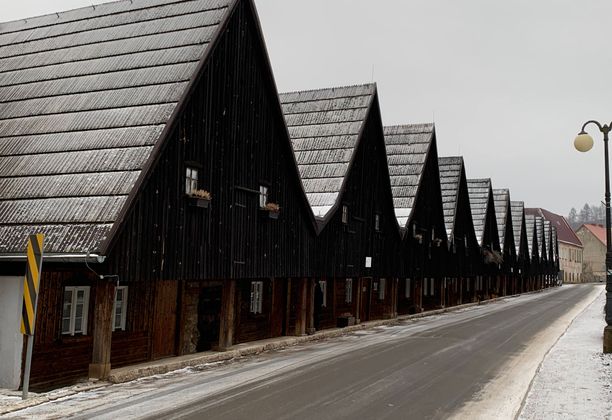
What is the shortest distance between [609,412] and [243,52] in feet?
44.1

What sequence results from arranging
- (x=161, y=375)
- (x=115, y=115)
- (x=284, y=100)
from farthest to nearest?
(x=284, y=100)
(x=115, y=115)
(x=161, y=375)

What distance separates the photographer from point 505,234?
207ft

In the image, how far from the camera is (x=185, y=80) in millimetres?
14992

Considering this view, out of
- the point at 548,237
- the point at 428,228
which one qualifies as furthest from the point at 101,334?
the point at 548,237

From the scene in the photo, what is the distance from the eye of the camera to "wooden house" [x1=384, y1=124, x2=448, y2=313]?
34.6 meters

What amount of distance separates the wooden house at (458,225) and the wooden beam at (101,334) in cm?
3171

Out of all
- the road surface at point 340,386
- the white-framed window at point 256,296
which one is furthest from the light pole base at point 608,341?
the white-framed window at point 256,296

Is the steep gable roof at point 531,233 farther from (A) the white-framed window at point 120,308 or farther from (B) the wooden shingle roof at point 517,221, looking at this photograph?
(A) the white-framed window at point 120,308

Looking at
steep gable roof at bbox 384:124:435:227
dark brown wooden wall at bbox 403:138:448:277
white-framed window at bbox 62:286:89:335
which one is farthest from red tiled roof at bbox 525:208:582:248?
white-framed window at bbox 62:286:89:335

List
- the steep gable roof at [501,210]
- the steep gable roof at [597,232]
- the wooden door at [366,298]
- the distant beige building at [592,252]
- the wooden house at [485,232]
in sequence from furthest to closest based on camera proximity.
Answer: the steep gable roof at [597,232]
the distant beige building at [592,252]
the steep gable roof at [501,210]
the wooden house at [485,232]
the wooden door at [366,298]

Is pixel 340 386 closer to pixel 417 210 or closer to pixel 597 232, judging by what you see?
pixel 417 210

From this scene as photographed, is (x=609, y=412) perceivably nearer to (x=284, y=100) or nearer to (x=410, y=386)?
(x=410, y=386)

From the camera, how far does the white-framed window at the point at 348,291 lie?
2880cm

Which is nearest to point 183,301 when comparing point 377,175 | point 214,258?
point 214,258
